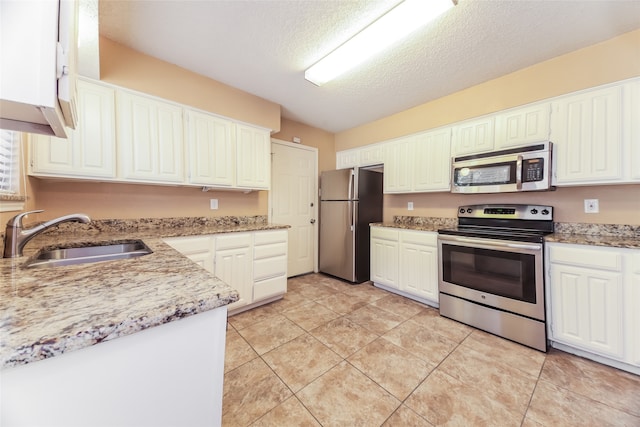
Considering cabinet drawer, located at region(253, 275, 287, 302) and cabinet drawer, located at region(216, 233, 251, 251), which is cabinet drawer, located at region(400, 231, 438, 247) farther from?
cabinet drawer, located at region(216, 233, 251, 251)

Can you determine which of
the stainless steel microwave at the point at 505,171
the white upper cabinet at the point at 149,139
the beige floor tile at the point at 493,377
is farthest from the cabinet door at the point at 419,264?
the white upper cabinet at the point at 149,139

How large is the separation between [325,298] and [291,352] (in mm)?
1053

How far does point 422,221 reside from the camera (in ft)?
10.2

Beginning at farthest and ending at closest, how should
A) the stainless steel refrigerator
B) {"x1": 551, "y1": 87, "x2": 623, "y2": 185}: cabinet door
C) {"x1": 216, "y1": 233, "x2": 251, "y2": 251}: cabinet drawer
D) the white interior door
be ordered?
the white interior door < the stainless steel refrigerator < {"x1": 216, "y1": 233, "x2": 251, "y2": 251}: cabinet drawer < {"x1": 551, "y1": 87, "x2": 623, "y2": 185}: cabinet door

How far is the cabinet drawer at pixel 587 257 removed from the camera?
1.60 meters

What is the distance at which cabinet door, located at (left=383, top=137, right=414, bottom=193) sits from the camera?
9.89ft

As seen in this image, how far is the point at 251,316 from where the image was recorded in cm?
239

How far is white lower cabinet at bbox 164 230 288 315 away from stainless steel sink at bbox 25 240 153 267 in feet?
1.13

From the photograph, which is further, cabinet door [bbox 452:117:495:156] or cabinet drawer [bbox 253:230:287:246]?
cabinet drawer [bbox 253:230:287:246]

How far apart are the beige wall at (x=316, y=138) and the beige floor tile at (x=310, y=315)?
222 cm

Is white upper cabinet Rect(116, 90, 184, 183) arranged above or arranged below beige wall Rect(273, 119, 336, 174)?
below

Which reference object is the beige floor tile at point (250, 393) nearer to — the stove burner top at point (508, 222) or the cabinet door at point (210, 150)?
the cabinet door at point (210, 150)

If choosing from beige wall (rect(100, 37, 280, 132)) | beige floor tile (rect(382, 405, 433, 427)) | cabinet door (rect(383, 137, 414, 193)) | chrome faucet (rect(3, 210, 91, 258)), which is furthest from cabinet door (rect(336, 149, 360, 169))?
chrome faucet (rect(3, 210, 91, 258))

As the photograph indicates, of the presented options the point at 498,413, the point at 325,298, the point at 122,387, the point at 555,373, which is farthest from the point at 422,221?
the point at 122,387
